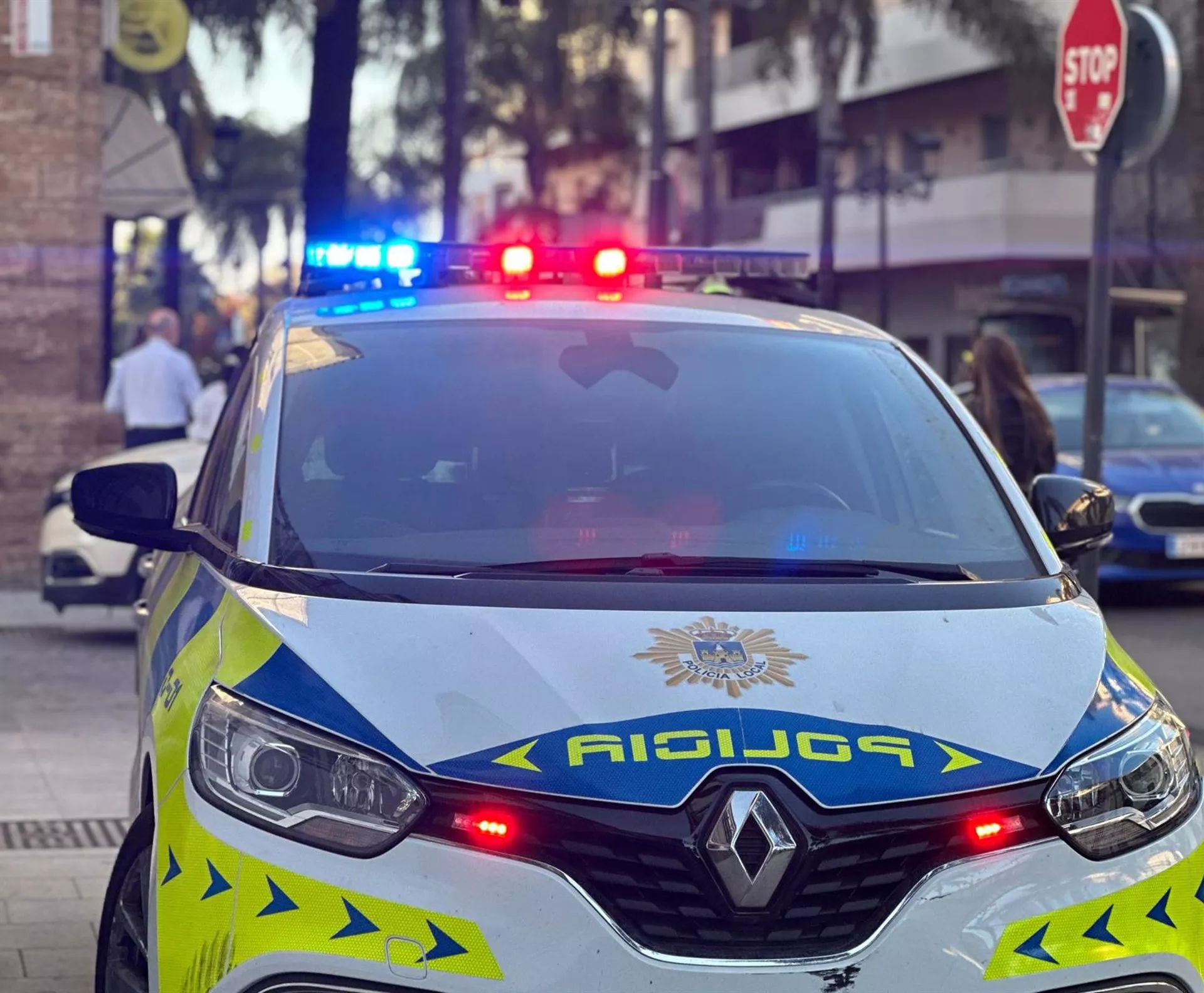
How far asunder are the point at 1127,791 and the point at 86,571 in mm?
9230

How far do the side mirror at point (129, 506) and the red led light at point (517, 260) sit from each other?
1.17 m

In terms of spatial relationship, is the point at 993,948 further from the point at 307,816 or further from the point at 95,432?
the point at 95,432

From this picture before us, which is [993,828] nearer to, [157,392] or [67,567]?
[67,567]

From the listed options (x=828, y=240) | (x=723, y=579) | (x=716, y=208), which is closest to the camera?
(x=723, y=579)

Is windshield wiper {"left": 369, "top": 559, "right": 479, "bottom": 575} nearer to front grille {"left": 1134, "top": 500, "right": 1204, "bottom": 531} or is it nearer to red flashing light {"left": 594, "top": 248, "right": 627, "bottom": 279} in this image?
red flashing light {"left": 594, "top": 248, "right": 627, "bottom": 279}

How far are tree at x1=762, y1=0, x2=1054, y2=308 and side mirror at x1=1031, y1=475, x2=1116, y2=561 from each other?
111 feet

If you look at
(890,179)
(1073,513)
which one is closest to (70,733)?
(1073,513)

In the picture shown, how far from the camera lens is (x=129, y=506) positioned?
4.48 metres

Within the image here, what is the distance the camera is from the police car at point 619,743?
3.03 metres

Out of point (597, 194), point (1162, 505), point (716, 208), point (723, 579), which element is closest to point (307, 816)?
point (723, 579)

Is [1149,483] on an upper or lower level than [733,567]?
lower

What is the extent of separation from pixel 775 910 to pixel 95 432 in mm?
14267

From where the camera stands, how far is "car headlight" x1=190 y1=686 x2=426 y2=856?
309cm

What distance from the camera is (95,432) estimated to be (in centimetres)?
1669
